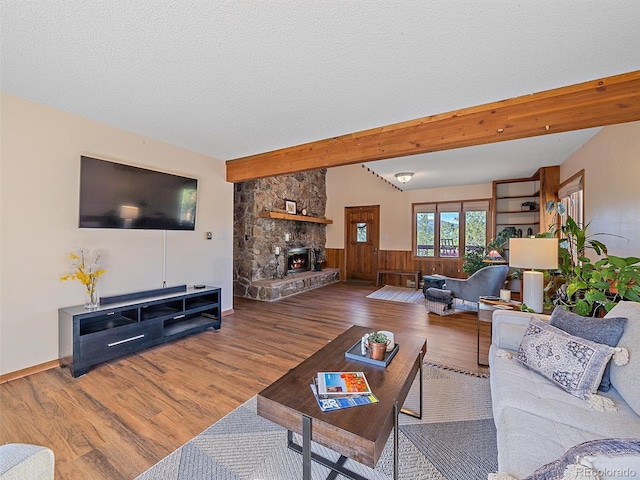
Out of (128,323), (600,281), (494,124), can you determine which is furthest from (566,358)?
(128,323)

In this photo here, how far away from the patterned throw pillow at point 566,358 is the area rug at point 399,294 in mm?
3682

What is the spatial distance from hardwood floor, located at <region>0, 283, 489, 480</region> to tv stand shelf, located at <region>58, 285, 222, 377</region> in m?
0.12

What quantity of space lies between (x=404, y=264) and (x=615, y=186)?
490 centimetres

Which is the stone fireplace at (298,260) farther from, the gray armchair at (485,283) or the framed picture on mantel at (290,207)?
the gray armchair at (485,283)

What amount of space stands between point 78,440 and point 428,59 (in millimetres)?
3285

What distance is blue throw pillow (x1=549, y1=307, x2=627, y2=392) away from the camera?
1.50 m

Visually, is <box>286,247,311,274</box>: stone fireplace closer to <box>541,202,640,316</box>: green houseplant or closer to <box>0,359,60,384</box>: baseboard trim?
<box>0,359,60,384</box>: baseboard trim

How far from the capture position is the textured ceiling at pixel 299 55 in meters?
1.45

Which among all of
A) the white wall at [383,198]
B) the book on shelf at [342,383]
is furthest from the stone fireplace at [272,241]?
the book on shelf at [342,383]

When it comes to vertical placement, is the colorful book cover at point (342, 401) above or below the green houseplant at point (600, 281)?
below

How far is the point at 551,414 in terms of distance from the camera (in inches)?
51.6

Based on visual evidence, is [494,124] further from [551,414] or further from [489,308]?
[551,414]

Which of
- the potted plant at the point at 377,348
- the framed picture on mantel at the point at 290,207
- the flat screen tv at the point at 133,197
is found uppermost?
the framed picture on mantel at the point at 290,207

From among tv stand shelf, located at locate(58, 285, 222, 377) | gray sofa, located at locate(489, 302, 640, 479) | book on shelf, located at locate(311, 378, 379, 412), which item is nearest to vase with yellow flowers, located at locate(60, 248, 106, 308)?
tv stand shelf, located at locate(58, 285, 222, 377)
